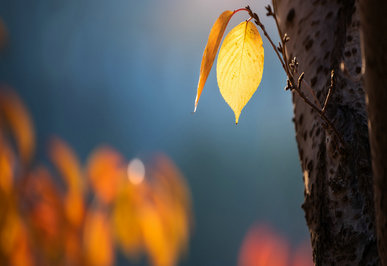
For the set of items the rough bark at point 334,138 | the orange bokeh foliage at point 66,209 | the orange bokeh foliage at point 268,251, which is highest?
the rough bark at point 334,138

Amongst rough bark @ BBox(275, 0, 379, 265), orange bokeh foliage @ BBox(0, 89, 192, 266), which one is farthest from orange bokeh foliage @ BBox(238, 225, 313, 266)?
rough bark @ BBox(275, 0, 379, 265)

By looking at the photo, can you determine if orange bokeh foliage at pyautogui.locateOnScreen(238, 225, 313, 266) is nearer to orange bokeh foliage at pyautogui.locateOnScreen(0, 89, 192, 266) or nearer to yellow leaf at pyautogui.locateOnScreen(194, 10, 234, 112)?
orange bokeh foliage at pyautogui.locateOnScreen(0, 89, 192, 266)

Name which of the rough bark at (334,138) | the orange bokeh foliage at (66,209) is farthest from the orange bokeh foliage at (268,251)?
the rough bark at (334,138)

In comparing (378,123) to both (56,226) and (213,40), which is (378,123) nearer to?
(213,40)

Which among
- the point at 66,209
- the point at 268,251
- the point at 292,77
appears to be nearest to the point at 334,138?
the point at 292,77

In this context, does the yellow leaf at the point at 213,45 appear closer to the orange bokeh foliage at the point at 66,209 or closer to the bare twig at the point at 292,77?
the bare twig at the point at 292,77

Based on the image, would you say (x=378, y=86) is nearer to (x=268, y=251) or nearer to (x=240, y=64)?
(x=240, y=64)

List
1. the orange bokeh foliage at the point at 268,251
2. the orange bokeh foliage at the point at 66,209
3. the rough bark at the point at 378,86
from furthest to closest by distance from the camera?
1. the orange bokeh foliage at the point at 268,251
2. the orange bokeh foliage at the point at 66,209
3. the rough bark at the point at 378,86
